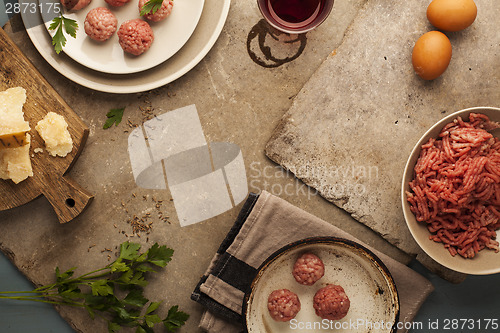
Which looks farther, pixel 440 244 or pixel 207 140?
pixel 207 140

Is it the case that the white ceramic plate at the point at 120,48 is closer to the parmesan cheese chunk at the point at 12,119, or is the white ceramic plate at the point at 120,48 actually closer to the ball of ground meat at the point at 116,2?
the ball of ground meat at the point at 116,2

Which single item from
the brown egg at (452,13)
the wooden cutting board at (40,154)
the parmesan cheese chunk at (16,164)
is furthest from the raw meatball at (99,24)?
the brown egg at (452,13)

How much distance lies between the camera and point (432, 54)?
55.0 inches

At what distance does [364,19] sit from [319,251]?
2.79 feet

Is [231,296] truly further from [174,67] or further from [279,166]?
[174,67]

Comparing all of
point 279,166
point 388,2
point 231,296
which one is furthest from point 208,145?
point 388,2

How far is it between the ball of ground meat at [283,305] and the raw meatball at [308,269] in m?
0.06

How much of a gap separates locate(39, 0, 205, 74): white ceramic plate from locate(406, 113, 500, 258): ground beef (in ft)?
3.01

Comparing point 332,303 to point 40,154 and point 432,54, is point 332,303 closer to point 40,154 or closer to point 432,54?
point 432,54

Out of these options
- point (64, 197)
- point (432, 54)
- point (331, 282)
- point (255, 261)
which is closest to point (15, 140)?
point (64, 197)

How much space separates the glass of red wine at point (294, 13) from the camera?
1.44m

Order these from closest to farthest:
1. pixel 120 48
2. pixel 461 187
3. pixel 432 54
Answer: pixel 461 187 < pixel 432 54 < pixel 120 48

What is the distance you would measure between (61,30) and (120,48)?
7.8 inches
